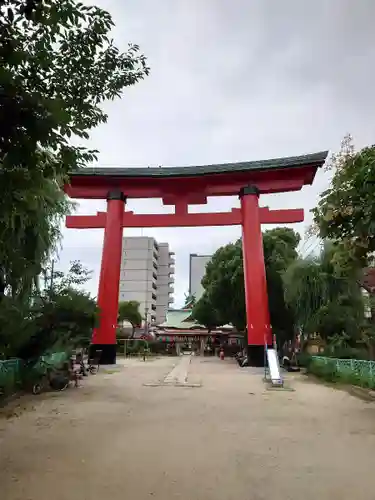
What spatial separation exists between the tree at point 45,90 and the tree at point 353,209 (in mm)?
3395

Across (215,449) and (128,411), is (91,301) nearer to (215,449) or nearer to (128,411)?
(128,411)

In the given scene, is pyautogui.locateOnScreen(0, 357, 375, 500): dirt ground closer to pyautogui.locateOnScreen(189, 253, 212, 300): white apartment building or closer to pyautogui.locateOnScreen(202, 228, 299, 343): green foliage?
pyautogui.locateOnScreen(202, 228, 299, 343): green foliage

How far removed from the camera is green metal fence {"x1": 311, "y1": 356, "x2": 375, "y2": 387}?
11305 millimetres

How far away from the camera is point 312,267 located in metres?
17.9

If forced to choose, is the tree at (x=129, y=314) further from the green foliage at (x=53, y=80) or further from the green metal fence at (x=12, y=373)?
the green foliage at (x=53, y=80)

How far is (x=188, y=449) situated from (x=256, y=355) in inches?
572

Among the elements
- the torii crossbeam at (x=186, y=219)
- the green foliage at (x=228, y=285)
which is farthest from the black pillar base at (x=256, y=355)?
the green foliage at (x=228, y=285)

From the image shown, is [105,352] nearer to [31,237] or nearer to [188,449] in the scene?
[31,237]

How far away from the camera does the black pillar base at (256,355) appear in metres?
19.2

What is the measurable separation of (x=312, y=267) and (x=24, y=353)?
11.5 metres

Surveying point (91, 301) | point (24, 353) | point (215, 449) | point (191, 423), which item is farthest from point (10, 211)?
point (91, 301)

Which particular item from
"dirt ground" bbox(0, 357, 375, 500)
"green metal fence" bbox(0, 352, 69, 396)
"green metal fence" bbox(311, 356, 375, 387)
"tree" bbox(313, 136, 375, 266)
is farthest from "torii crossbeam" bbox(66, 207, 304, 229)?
"tree" bbox(313, 136, 375, 266)

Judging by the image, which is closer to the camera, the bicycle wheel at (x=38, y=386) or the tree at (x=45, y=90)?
the tree at (x=45, y=90)

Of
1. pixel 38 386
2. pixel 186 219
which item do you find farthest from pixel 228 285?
pixel 38 386
